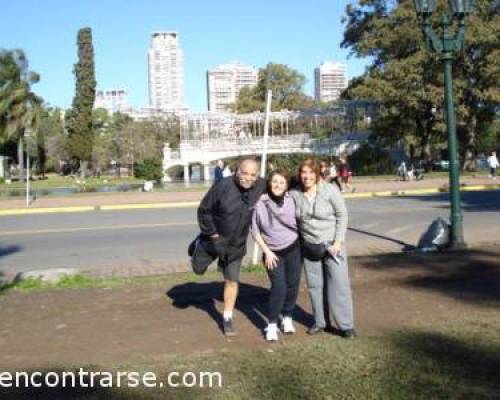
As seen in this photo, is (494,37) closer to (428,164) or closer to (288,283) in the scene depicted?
(428,164)

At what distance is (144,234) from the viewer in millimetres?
14812

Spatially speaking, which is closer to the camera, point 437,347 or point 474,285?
point 437,347

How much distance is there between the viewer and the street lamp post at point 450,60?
33.8 feet

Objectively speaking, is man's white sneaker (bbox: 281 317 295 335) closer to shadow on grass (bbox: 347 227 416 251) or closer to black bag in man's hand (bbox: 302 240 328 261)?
black bag in man's hand (bbox: 302 240 328 261)

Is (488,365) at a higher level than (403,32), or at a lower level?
lower

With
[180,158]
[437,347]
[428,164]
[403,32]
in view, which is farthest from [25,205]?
[180,158]

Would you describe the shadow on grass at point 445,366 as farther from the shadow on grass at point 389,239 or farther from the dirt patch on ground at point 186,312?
the shadow on grass at point 389,239

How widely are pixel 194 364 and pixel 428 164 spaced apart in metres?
47.7

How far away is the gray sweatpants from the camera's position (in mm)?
5621

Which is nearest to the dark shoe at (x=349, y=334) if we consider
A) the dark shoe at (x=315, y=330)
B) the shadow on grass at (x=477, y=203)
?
the dark shoe at (x=315, y=330)

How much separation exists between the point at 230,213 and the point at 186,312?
164cm

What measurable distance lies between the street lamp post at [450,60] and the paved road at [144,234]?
1278mm

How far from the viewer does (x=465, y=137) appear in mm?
48469

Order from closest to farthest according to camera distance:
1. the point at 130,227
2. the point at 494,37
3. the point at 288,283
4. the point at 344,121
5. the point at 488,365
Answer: the point at 488,365 < the point at 288,283 < the point at 130,227 < the point at 494,37 < the point at 344,121
